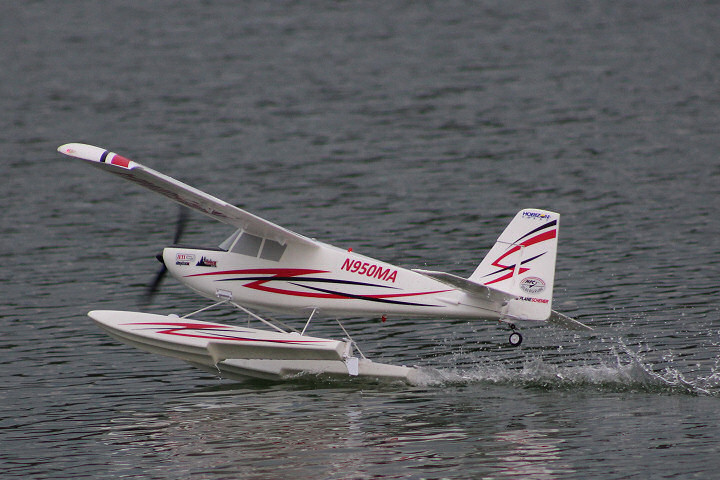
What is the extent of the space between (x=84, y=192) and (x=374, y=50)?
23.2 meters

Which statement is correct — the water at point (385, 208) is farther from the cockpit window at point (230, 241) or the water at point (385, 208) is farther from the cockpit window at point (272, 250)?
the cockpit window at point (230, 241)

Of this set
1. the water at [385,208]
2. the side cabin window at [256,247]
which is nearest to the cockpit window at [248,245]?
the side cabin window at [256,247]

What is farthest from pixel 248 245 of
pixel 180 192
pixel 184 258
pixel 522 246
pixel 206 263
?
pixel 522 246

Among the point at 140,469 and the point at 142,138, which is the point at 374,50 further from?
the point at 140,469

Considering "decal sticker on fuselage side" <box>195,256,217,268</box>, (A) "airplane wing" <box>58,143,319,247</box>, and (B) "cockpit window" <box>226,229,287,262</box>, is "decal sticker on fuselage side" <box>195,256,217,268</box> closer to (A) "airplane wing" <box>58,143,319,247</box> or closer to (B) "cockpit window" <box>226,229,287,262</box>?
(B) "cockpit window" <box>226,229,287,262</box>

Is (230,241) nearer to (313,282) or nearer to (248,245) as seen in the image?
(248,245)

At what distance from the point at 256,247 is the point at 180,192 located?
150 cm

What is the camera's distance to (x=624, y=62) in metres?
46.0

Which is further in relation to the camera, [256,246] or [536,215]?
[256,246]

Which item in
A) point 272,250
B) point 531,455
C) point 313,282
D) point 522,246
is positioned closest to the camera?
point 531,455

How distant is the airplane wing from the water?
2295 millimetres

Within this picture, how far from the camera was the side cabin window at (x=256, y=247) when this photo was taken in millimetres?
15719

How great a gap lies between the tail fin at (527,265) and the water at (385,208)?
4.06 feet

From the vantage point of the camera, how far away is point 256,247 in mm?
15797
